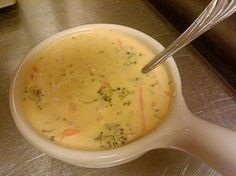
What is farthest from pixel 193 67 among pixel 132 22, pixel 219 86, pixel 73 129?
pixel 73 129

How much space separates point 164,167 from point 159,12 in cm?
36

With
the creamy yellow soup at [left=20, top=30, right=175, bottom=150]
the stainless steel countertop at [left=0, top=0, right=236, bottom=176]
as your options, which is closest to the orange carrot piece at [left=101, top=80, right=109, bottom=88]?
the creamy yellow soup at [left=20, top=30, right=175, bottom=150]

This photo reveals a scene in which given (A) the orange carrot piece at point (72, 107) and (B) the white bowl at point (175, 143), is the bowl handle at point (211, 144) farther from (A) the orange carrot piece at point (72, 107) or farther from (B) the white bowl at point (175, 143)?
(A) the orange carrot piece at point (72, 107)

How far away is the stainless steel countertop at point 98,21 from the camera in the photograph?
495 mm

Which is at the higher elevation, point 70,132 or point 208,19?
point 208,19

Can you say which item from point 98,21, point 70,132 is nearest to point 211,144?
point 70,132

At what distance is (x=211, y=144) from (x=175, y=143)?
1.8 inches

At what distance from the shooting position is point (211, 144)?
360mm

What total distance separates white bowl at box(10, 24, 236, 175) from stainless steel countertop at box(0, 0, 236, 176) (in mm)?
88

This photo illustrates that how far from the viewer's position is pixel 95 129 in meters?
0.43

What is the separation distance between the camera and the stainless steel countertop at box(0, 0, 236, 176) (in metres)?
0.49

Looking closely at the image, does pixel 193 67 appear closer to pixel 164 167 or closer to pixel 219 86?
pixel 219 86

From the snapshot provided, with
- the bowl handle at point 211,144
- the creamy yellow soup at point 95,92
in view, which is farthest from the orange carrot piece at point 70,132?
the bowl handle at point 211,144

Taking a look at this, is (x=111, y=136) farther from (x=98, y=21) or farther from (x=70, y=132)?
(x=98, y=21)
